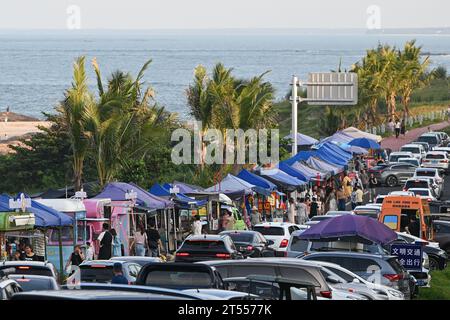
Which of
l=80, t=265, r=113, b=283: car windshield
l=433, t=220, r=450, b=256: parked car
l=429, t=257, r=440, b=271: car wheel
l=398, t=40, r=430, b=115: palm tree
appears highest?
l=398, t=40, r=430, b=115: palm tree

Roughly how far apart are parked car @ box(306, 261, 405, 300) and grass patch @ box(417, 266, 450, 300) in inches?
130

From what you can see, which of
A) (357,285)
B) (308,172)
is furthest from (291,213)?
(357,285)

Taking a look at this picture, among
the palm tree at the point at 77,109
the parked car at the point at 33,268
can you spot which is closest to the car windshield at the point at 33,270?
the parked car at the point at 33,268

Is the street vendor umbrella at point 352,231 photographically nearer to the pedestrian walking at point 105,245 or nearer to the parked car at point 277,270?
the pedestrian walking at point 105,245

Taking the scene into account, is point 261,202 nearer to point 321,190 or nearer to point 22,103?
point 321,190

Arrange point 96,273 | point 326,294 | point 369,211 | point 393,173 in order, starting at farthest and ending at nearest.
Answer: point 393,173 → point 369,211 → point 96,273 → point 326,294

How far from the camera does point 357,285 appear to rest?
70.6 ft

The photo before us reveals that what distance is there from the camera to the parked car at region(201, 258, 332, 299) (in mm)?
18516

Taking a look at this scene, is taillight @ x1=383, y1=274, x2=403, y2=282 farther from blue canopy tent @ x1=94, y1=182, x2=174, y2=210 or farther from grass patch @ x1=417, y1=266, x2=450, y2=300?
blue canopy tent @ x1=94, y1=182, x2=174, y2=210

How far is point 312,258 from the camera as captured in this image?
2370 cm

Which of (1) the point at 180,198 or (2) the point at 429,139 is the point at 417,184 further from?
(2) the point at 429,139

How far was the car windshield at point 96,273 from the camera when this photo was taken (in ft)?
71.9

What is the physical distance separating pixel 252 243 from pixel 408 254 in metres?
4.79

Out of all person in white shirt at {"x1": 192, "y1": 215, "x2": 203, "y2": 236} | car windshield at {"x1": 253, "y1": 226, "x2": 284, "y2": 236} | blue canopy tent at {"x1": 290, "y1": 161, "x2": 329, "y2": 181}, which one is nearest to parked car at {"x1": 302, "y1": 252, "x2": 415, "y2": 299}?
car windshield at {"x1": 253, "y1": 226, "x2": 284, "y2": 236}
